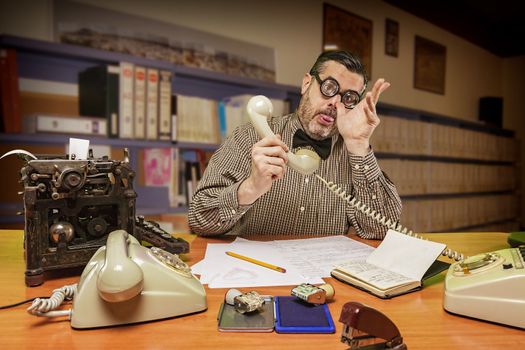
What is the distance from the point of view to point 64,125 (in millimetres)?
1911

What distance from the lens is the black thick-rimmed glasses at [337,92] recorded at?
4.55 ft

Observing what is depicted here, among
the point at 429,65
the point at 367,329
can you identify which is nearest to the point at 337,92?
the point at 367,329

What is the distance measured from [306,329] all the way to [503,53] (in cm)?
636

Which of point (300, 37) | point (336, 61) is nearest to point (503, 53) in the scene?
point (300, 37)

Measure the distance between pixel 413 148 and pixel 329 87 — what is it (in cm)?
245

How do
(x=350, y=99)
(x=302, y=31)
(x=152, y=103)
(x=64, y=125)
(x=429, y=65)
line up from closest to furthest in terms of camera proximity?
(x=350, y=99) → (x=64, y=125) → (x=152, y=103) → (x=302, y=31) → (x=429, y=65)

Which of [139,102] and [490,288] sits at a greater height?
[139,102]

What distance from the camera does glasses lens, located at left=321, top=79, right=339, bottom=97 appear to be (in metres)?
1.43

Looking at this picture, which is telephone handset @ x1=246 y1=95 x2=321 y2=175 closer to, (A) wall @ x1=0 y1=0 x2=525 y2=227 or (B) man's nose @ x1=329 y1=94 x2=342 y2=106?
(B) man's nose @ x1=329 y1=94 x2=342 y2=106

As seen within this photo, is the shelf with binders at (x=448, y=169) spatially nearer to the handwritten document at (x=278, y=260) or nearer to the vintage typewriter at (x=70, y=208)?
the handwritten document at (x=278, y=260)

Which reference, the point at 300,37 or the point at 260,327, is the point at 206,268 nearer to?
the point at 260,327

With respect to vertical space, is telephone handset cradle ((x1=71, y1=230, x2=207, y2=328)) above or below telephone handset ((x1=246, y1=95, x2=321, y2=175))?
below

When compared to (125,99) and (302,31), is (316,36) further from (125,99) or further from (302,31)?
(125,99)

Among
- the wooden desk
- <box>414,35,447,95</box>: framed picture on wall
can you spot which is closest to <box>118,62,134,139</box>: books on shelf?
the wooden desk
